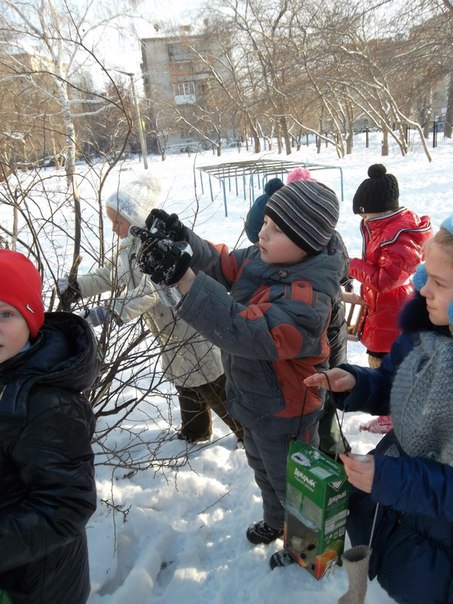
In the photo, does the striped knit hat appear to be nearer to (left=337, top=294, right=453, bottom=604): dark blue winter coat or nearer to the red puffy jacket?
(left=337, top=294, right=453, bottom=604): dark blue winter coat

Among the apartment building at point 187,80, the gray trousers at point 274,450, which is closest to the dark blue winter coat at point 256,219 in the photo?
the gray trousers at point 274,450

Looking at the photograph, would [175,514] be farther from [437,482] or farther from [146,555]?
[437,482]

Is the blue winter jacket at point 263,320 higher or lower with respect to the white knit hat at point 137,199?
lower

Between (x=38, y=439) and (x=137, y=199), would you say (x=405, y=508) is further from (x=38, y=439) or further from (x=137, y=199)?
(x=137, y=199)

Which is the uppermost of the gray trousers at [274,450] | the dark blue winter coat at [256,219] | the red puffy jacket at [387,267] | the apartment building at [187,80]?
the apartment building at [187,80]

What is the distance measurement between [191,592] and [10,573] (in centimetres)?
94

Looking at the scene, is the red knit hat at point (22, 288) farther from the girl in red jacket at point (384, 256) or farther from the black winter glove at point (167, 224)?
the girl in red jacket at point (384, 256)

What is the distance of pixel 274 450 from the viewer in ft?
5.92

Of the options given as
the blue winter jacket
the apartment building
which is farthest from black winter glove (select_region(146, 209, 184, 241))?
the apartment building

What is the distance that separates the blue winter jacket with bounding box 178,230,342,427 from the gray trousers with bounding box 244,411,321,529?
5 centimetres

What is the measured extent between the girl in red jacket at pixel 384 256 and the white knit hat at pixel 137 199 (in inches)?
51.2

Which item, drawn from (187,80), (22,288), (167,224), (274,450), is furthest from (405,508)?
(187,80)

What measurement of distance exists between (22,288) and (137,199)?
1389 millimetres

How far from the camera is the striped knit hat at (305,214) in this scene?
1596mm
